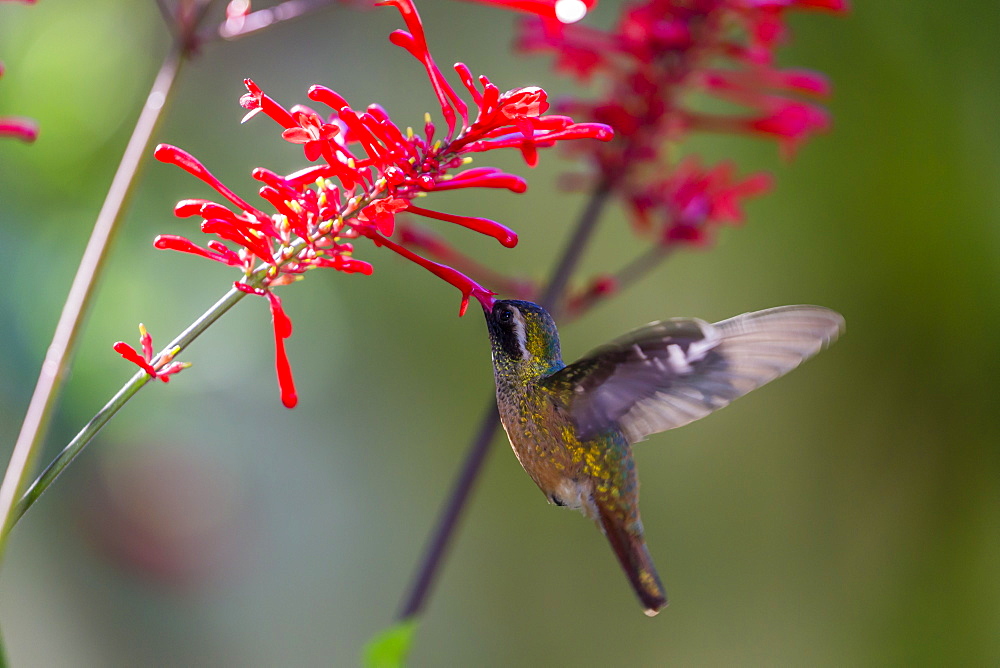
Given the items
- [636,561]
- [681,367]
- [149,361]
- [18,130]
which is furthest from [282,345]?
[636,561]

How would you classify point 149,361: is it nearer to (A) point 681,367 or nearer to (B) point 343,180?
(B) point 343,180

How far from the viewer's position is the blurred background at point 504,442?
6.39 feet

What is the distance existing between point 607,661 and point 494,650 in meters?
0.32

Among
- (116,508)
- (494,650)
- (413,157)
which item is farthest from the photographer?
(494,650)

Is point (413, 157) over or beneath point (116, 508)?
over

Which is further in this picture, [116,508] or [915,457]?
[915,457]

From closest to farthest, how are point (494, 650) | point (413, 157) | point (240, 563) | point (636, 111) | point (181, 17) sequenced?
point (413, 157) < point (181, 17) < point (636, 111) < point (240, 563) < point (494, 650)

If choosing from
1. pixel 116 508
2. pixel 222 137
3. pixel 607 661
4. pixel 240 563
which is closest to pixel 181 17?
pixel 222 137

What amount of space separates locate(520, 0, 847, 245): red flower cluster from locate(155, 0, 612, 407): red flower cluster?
0.49m

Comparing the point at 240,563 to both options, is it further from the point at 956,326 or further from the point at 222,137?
the point at 956,326

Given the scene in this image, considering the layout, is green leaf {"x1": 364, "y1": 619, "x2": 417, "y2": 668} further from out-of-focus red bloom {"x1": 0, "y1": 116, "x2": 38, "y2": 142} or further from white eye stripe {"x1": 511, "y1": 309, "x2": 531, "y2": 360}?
out-of-focus red bloom {"x1": 0, "y1": 116, "x2": 38, "y2": 142}

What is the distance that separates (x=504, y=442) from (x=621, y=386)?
148cm

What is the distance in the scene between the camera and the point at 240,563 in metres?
2.11

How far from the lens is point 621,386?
0.75 m
